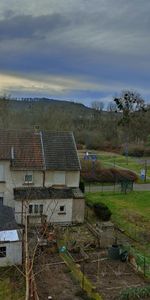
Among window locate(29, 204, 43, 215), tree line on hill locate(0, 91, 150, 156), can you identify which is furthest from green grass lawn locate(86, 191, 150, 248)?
tree line on hill locate(0, 91, 150, 156)

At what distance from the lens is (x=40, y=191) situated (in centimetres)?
3136

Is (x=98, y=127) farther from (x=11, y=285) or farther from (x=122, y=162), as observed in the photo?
(x=11, y=285)

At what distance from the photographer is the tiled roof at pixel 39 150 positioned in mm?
31953

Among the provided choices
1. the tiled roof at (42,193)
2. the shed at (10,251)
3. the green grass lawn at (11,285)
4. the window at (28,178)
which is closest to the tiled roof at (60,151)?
the window at (28,178)

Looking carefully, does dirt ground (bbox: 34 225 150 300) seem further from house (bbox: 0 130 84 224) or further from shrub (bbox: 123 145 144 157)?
shrub (bbox: 123 145 144 157)

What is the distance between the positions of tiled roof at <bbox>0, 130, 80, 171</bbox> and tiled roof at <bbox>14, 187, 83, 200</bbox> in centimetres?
177

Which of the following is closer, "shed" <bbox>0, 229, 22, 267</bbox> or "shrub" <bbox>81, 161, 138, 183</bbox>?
"shed" <bbox>0, 229, 22, 267</bbox>

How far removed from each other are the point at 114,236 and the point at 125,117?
60.1 meters

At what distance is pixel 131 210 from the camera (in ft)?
116

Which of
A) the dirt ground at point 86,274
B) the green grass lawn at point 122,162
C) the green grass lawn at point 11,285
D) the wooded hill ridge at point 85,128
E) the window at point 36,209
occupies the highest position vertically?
the wooded hill ridge at point 85,128

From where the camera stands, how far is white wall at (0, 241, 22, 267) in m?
23.1

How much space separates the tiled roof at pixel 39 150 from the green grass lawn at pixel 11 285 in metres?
10.8

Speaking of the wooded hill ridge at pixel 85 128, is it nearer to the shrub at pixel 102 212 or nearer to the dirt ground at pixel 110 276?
the shrub at pixel 102 212

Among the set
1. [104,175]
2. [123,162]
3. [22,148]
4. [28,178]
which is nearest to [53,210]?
[28,178]
